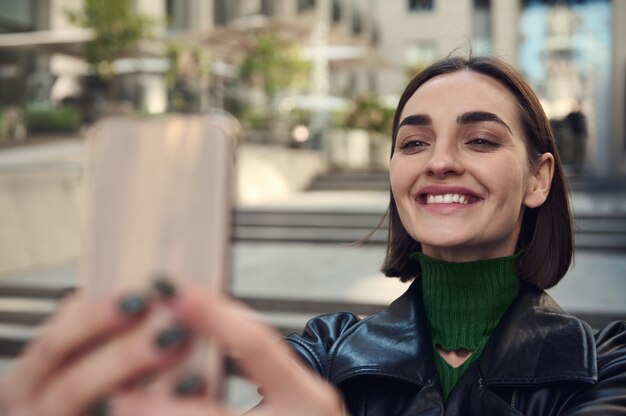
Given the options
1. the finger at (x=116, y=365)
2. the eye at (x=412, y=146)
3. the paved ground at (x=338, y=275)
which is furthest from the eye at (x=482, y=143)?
the paved ground at (x=338, y=275)

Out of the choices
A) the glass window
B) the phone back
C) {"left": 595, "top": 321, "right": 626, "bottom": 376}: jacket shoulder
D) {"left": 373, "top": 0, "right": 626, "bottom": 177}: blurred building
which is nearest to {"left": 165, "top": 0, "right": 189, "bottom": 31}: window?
{"left": 373, "top": 0, "right": 626, "bottom": 177}: blurred building

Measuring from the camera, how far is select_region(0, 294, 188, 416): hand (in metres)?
0.59

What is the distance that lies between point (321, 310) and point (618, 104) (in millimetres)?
10973

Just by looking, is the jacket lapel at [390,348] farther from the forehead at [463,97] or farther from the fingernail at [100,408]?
the fingernail at [100,408]

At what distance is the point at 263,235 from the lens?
1008 cm

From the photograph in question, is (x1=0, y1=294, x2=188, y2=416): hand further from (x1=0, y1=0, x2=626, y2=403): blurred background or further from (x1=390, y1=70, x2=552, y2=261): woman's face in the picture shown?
(x1=390, y1=70, x2=552, y2=261): woman's face

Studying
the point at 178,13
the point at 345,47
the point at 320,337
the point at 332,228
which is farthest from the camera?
the point at 178,13

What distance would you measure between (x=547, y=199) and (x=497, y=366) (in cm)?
53

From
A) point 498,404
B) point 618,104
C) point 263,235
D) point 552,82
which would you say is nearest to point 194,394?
point 498,404

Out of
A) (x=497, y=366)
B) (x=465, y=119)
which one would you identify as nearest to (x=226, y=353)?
(x=497, y=366)

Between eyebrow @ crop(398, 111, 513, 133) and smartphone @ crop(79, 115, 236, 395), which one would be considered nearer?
smartphone @ crop(79, 115, 236, 395)

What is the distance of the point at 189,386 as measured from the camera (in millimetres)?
595

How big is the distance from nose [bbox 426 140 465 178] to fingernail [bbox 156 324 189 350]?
101 centimetres

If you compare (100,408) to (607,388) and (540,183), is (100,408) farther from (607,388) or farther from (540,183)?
(540,183)
